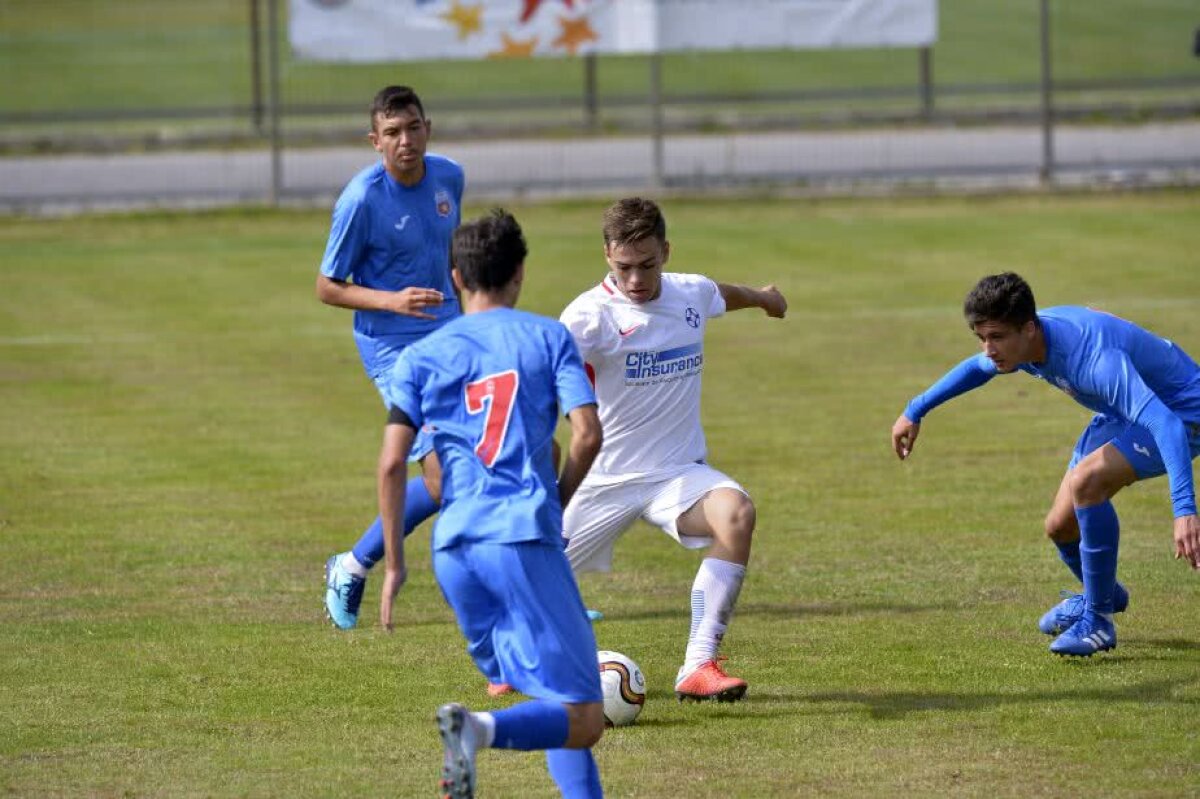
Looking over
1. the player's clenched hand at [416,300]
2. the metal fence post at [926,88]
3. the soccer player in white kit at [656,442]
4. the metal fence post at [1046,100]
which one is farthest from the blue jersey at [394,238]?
the metal fence post at [926,88]

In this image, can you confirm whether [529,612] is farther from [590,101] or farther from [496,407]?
[590,101]

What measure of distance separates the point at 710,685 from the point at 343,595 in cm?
205

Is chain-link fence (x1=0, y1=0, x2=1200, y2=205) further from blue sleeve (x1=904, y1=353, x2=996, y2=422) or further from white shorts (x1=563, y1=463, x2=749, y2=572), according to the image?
white shorts (x1=563, y1=463, x2=749, y2=572)

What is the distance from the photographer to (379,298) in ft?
27.5

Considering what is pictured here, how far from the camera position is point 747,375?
15602mm

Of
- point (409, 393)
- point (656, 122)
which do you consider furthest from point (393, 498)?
point (656, 122)

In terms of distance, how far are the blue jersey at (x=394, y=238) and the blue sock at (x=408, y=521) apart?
0.82 metres

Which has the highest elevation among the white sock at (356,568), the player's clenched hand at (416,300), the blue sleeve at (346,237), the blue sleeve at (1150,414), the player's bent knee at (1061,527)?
the blue sleeve at (346,237)

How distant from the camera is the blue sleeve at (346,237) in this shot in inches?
351

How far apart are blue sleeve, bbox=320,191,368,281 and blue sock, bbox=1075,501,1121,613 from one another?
11.7 feet

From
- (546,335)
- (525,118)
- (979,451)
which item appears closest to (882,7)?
(525,118)

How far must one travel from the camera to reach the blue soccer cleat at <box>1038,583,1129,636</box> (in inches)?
321

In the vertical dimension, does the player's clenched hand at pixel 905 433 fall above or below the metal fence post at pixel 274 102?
below

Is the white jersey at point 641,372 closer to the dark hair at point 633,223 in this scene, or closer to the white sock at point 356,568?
the dark hair at point 633,223
